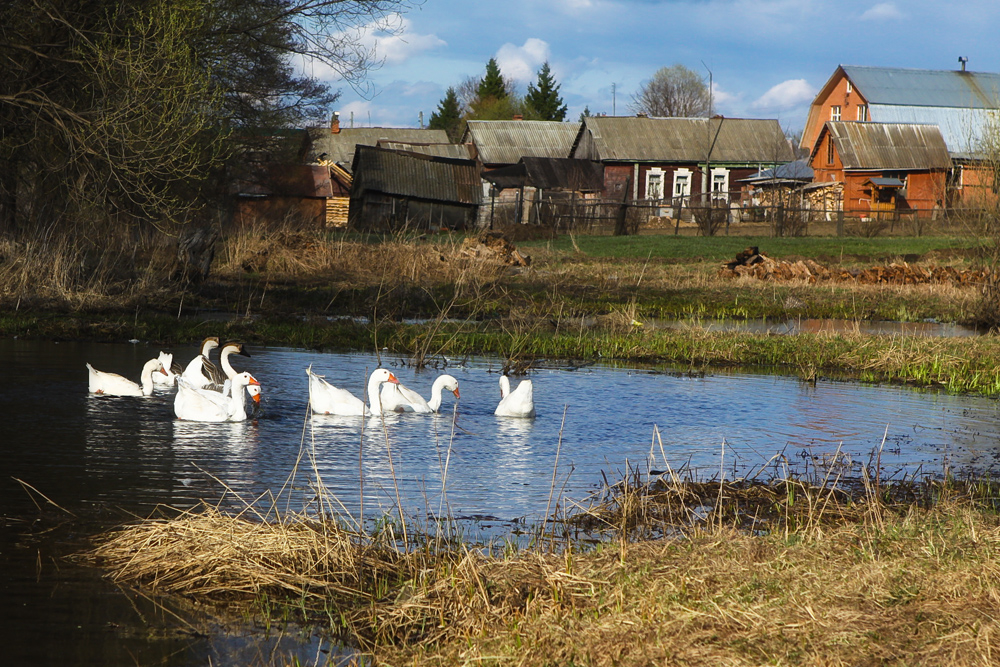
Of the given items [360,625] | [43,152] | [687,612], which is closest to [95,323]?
[43,152]

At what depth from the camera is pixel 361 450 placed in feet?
20.8

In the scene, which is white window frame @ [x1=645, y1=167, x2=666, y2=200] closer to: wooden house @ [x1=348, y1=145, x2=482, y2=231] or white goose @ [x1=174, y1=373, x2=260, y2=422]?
wooden house @ [x1=348, y1=145, x2=482, y2=231]

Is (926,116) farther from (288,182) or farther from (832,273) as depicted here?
(832,273)

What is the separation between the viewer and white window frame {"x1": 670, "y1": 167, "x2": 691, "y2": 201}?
2286 inches

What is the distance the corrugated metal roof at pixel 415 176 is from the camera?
159ft

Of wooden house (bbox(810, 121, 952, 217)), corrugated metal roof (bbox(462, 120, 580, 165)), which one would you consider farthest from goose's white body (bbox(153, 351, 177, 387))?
corrugated metal roof (bbox(462, 120, 580, 165))

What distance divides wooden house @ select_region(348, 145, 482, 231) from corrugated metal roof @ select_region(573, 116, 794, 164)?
10.2 metres

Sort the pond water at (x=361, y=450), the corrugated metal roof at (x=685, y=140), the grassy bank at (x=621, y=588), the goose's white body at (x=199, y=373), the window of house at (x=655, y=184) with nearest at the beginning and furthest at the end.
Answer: the grassy bank at (x=621, y=588) → the pond water at (x=361, y=450) → the goose's white body at (x=199, y=373) → the corrugated metal roof at (x=685, y=140) → the window of house at (x=655, y=184)

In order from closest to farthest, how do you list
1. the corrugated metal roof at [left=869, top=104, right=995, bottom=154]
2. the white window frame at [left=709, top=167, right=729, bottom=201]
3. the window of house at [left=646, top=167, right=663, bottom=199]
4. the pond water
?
the pond water → the corrugated metal roof at [left=869, top=104, right=995, bottom=154] → the window of house at [left=646, top=167, right=663, bottom=199] → the white window frame at [left=709, top=167, right=729, bottom=201]

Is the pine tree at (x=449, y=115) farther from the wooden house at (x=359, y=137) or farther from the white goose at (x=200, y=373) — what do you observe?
the white goose at (x=200, y=373)

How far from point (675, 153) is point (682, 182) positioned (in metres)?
1.81

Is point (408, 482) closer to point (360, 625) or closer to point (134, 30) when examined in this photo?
point (360, 625)

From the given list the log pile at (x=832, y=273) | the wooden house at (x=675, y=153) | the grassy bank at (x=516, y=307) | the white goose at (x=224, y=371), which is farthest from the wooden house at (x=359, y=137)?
the white goose at (x=224, y=371)

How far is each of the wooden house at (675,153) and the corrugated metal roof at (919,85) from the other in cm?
722
